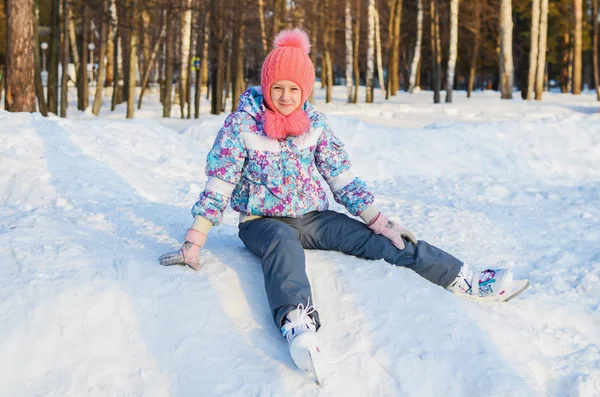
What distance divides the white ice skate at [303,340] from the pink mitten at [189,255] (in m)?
0.71

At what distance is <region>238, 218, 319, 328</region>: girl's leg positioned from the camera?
310 centimetres

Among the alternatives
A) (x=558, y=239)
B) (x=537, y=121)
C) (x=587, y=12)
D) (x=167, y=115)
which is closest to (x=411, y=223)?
(x=558, y=239)

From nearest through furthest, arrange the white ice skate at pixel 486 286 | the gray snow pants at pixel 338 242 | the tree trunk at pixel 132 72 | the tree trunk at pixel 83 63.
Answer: the gray snow pants at pixel 338 242 < the white ice skate at pixel 486 286 < the tree trunk at pixel 132 72 < the tree trunk at pixel 83 63

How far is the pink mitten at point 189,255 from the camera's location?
348cm

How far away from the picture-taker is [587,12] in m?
37.2

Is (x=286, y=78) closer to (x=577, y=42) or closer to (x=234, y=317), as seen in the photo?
(x=234, y=317)

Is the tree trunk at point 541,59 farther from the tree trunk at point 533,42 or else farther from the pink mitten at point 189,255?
the pink mitten at point 189,255

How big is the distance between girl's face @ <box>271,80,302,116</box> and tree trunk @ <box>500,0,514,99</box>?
1749cm

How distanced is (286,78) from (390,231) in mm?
1019

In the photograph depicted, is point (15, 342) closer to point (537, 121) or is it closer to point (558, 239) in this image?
point (558, 239)

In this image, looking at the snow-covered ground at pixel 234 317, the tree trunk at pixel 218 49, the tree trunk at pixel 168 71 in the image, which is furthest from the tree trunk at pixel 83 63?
the snow-covered ground at pixel 234 317

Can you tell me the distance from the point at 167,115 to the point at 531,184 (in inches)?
459

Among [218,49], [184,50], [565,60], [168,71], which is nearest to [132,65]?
[168,71]

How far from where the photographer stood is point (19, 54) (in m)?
9.28
